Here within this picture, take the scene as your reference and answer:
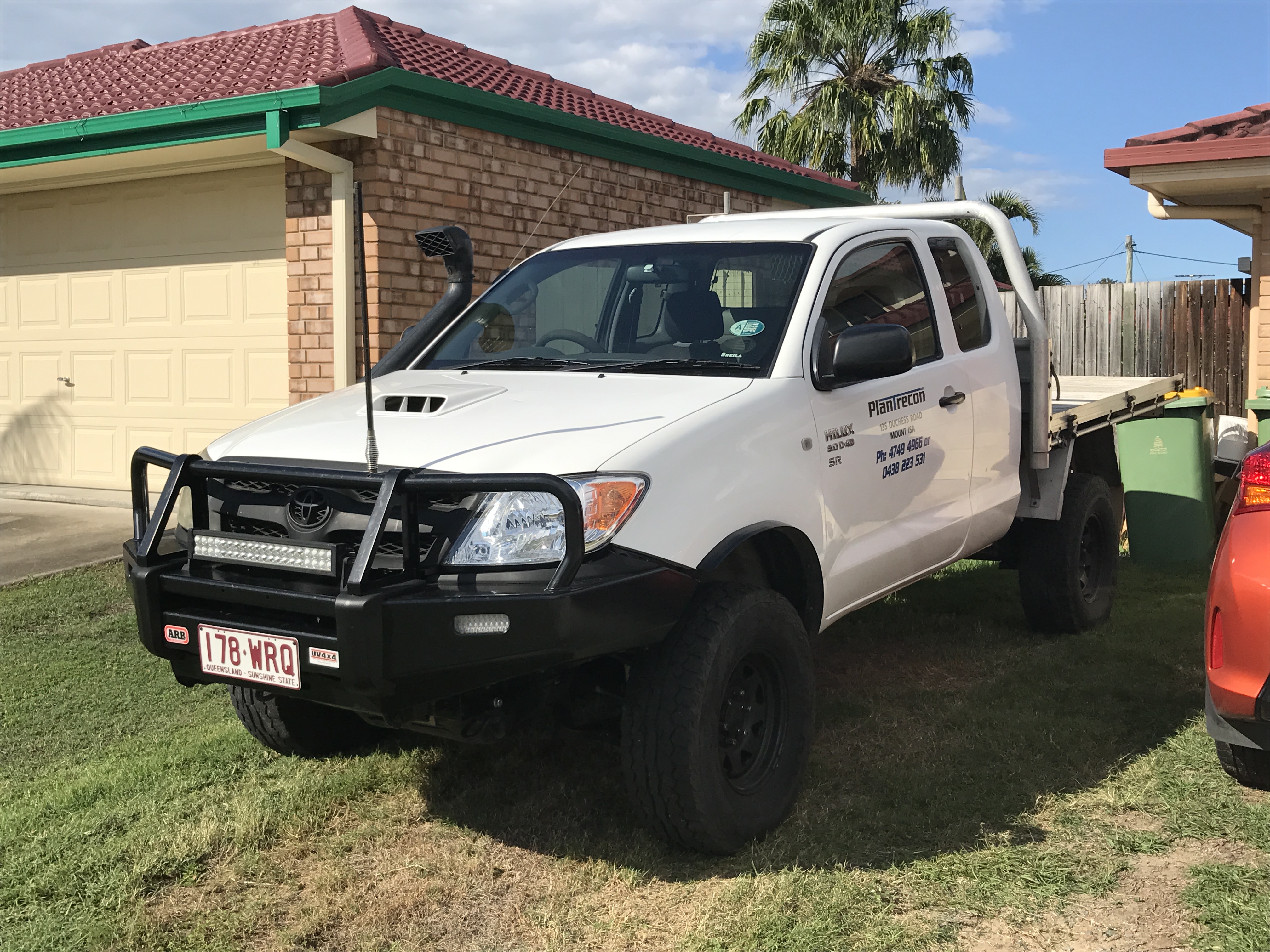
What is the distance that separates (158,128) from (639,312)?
19.3 feet

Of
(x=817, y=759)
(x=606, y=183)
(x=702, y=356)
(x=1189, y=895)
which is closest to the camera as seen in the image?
(x=1189, y=895)

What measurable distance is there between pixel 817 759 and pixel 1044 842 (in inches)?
37.8

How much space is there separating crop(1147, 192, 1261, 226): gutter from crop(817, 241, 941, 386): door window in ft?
19.7

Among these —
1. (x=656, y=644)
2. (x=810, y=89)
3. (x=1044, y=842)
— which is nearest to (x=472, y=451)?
(x=656, y=644)

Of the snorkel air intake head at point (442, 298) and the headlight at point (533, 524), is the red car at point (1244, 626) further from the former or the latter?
the snorkel air intake head at point (442, 298)

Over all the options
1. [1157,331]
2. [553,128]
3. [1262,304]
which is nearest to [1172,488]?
[1262,304]

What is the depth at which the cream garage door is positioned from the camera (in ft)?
31.7

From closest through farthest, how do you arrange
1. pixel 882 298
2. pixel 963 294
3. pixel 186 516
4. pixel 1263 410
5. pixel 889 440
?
pixel 186 516 < pixel 889 440 < pixel 882 298 < pixel 963 294 < pixel 1263 410

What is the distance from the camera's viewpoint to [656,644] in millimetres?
3604

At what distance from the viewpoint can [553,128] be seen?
33.8ft

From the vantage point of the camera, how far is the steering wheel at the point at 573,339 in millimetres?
4570

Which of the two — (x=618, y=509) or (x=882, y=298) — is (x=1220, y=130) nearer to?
(x=882, y=298)

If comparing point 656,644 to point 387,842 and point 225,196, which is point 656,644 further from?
point 225,196

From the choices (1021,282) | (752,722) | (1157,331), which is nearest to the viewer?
(752,722)
